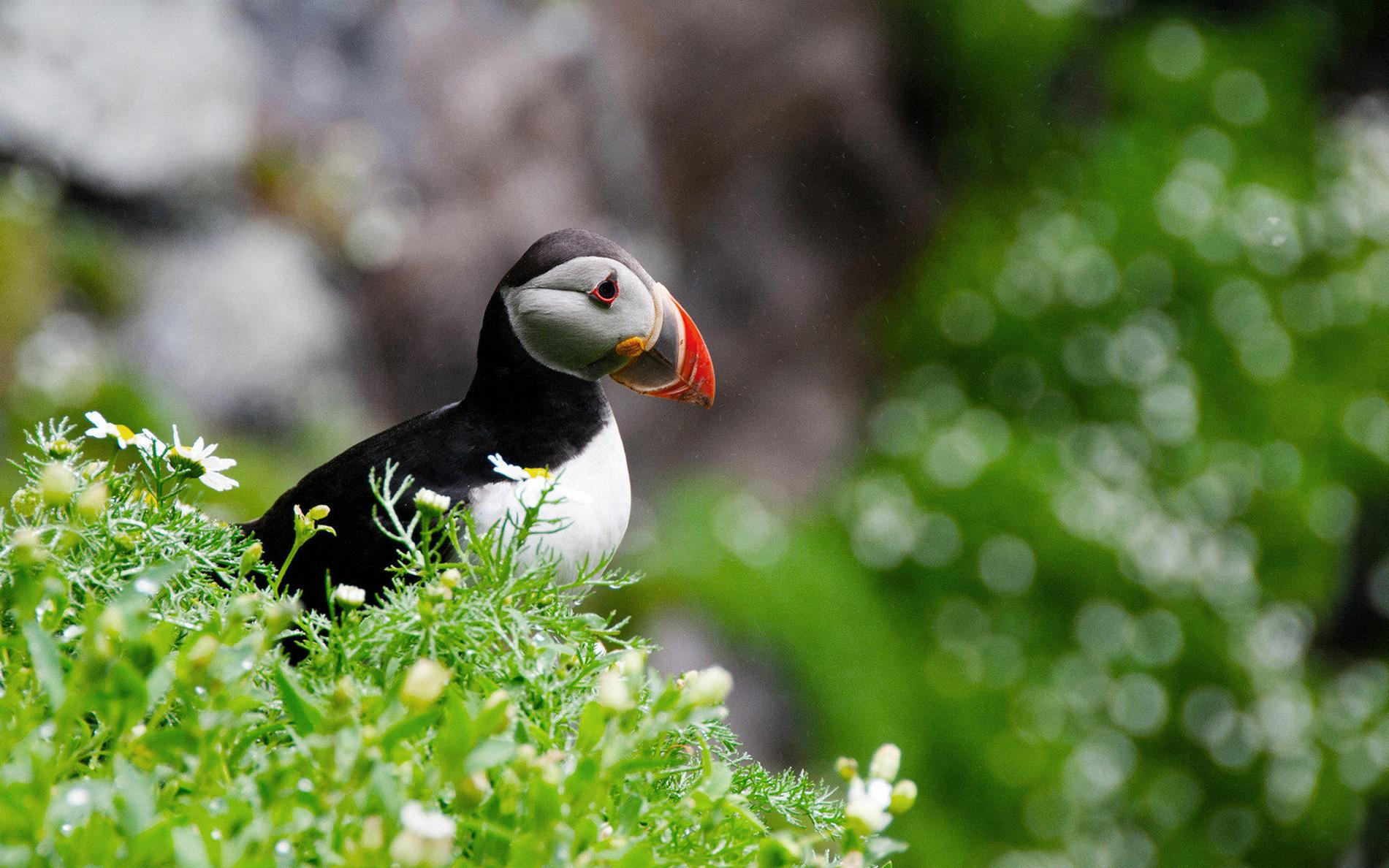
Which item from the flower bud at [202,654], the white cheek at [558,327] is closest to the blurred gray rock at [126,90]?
the white cheek at [558,327]

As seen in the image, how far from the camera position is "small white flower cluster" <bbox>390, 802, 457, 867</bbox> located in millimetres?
611

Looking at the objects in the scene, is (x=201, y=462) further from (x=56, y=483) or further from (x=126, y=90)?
(x=126, y=90)

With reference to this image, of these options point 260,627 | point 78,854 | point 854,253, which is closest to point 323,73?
point 854,253

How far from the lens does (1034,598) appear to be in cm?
441

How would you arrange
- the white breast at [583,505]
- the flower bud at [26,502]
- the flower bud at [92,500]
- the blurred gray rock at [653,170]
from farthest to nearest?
the blurred gray rock at [653,170] → the white breast at [583,505] → the flower bud at [26,502] → the flower bud at [92,500]

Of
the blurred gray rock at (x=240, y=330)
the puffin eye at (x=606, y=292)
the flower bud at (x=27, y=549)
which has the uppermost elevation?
the blurred gray rock at (x=240, y=330)

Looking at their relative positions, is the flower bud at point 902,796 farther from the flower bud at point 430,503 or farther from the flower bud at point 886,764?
the flower bud at point 430,503

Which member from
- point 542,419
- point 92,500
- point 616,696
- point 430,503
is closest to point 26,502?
point 92,500

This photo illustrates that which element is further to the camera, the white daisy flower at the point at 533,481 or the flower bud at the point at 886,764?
the white daisy flower at the point at 533,481

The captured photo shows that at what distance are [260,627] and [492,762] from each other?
321 mm

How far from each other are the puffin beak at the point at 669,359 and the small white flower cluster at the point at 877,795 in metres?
0.50

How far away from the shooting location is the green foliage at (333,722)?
68 centimetres

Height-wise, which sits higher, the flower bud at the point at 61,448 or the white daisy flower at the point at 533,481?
the white daisy flower at the point at 533,481

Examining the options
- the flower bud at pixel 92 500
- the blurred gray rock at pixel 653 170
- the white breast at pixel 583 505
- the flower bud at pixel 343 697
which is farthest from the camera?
the blurred gray rock at pixel 653 170
